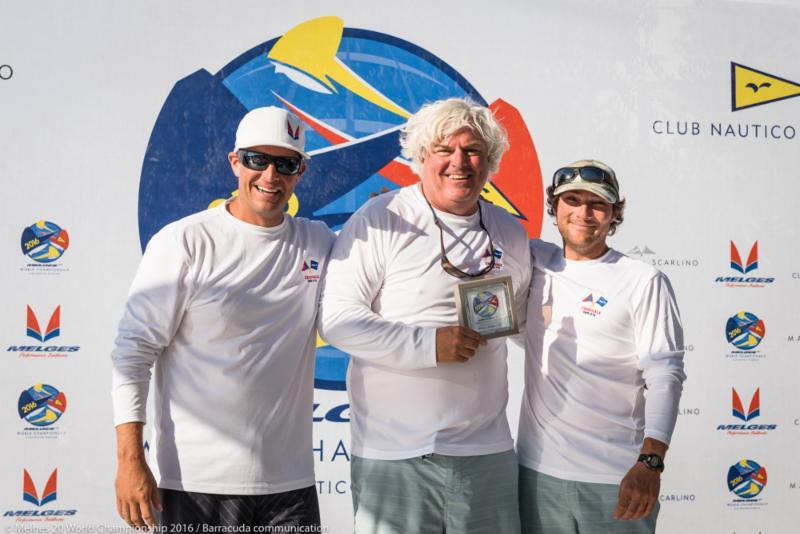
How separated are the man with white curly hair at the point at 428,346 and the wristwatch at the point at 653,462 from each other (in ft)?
1.46

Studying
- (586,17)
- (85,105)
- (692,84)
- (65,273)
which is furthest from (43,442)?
(692,84)

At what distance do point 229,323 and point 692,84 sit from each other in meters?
3.57

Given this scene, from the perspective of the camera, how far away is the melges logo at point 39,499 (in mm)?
4031

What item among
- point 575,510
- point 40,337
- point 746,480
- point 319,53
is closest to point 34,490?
point 40,337

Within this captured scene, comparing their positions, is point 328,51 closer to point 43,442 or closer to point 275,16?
point 275,16

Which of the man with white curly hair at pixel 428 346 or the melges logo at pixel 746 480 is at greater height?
the man with white curly hair at pixel 428 346

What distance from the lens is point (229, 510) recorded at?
2.46 meters

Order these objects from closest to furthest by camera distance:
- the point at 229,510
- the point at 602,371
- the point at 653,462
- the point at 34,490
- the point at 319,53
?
the point at 653,462 → the point at 229,510 → the point at 602,371 → the point at 34,490 → the point at 319,53

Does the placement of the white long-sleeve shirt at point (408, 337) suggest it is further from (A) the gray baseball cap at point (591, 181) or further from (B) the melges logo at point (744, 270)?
(B) the melges logo at point (744, 270)

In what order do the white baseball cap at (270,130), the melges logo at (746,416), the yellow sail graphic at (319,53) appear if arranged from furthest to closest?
the melges logo at (746,416) → the yellow sail graphic at (319,53) → the white baseball cap at (270,130)

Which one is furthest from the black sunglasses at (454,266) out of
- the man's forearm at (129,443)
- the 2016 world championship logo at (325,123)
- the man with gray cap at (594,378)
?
the 2016 world championship logo at (325,123)

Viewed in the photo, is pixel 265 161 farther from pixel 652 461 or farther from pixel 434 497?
pixel 652 461

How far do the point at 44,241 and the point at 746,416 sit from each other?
4330mm

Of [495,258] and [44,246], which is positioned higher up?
[44,246]
